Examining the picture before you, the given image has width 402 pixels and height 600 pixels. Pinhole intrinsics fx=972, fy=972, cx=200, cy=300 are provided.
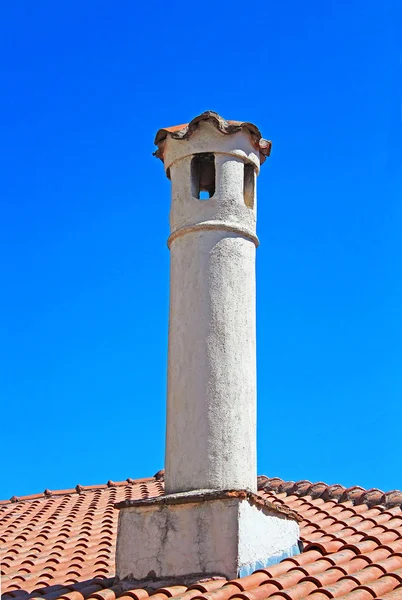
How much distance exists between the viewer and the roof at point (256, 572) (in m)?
5.36

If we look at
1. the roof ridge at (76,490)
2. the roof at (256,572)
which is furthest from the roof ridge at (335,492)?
the roof ridge at (76,490)

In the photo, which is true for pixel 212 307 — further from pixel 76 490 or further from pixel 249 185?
pixel 76 490

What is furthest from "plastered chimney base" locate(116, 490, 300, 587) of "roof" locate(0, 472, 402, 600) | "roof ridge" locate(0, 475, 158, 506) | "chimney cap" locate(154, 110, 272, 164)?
"roof ridge" locate(0, 475, 158, 506)

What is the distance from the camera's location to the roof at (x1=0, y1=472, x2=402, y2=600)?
536cm

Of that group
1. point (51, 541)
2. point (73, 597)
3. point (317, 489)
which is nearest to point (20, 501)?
point (51, 541)

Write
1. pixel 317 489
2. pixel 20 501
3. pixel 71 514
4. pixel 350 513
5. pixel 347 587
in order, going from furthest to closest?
pixel 20 501
pixel 71 514
pixel 317 489
pixel 350 513
pixel 347 587

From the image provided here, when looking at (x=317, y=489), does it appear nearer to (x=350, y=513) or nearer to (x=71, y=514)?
(x=350, y=513)

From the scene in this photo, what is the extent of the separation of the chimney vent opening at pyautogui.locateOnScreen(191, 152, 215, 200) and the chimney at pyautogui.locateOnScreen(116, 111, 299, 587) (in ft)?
0.04

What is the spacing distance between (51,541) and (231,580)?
10.4ft

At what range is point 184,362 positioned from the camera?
622cm

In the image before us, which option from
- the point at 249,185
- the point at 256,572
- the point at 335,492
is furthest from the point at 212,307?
the point at 335,492

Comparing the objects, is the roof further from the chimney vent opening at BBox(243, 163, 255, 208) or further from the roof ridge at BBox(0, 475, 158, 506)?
the chimney vent opening at BBox(243, 163, 255, 208)

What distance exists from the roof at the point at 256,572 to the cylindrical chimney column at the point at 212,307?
0.70 metres

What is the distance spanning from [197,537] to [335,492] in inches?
130
